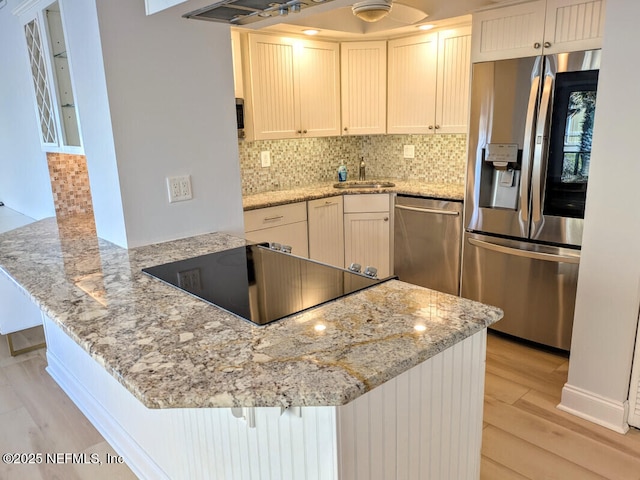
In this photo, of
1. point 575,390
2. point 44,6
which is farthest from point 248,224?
point 575,390

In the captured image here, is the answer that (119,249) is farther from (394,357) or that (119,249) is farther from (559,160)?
(559,160)

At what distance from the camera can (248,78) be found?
3523 mm

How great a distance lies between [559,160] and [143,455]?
2.61 metres

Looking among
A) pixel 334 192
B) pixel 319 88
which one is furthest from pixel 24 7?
pixel 334 192

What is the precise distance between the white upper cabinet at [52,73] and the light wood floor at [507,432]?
1.41 m

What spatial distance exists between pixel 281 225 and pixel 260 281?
6.32 feet

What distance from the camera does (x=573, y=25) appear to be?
2.58m

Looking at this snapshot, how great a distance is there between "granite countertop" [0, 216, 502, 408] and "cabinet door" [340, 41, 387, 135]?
278 centimetres

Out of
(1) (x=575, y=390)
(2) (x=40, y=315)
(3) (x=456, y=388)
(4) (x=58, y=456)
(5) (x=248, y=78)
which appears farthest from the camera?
(5) (x=248, y=78)

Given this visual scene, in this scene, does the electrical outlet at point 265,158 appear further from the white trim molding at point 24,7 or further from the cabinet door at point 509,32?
the white trim molding at point 24,7

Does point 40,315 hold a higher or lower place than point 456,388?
lower

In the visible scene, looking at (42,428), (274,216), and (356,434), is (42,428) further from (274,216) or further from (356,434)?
(356,434)

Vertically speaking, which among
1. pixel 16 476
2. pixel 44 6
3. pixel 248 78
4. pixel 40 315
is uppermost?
pixel 44 6

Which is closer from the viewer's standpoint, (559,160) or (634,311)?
(634,311)
